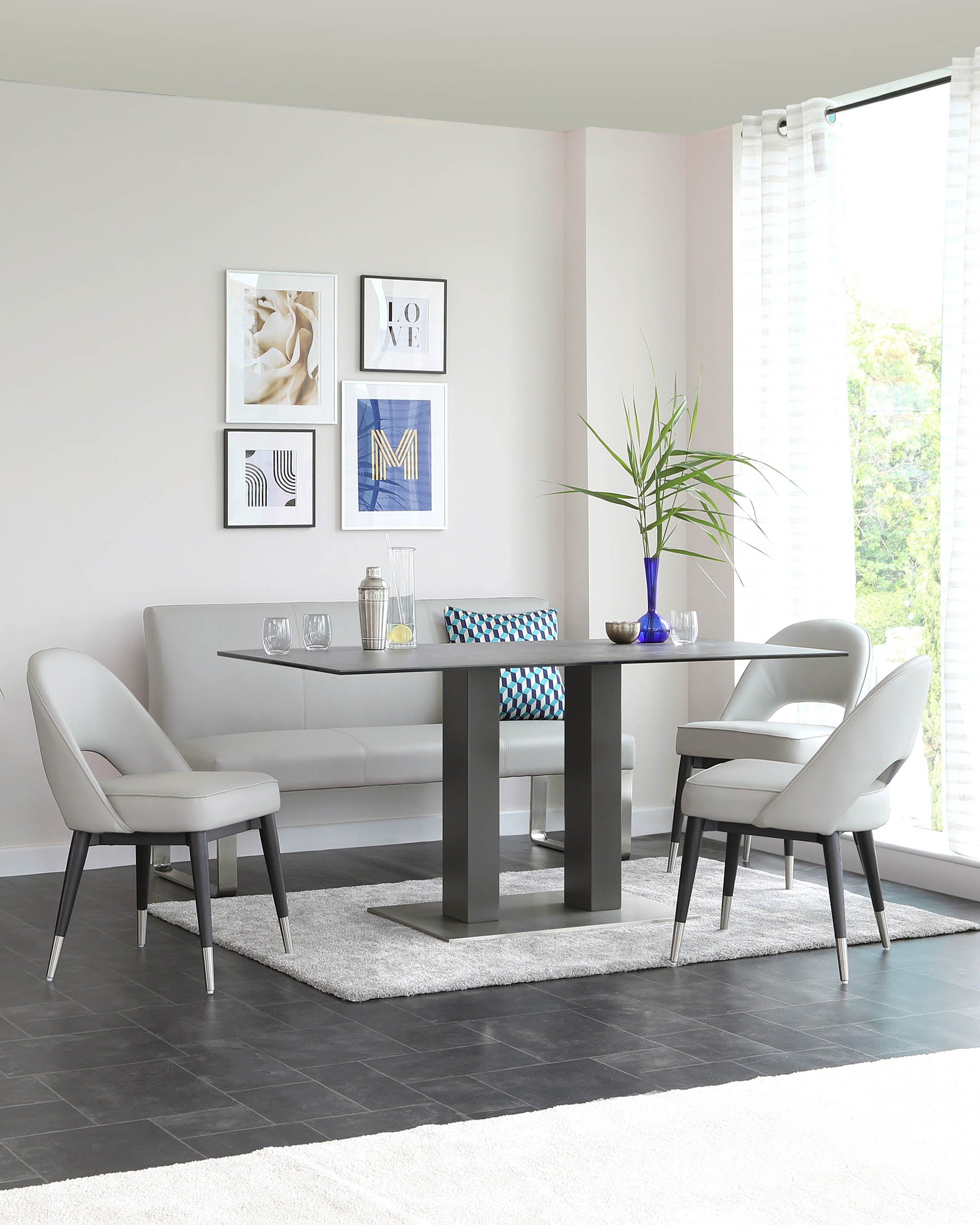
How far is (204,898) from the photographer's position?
157 inches

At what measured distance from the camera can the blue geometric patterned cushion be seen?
19.5ft

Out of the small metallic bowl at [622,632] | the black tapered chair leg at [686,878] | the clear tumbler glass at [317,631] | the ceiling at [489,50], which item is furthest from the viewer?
the ceiling at [489,50]

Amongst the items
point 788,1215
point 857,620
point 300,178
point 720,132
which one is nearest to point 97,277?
point 300,178

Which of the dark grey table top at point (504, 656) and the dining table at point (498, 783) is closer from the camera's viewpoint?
the dark grey table top at point (504, 656)

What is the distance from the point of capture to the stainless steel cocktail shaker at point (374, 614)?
454 centimetres

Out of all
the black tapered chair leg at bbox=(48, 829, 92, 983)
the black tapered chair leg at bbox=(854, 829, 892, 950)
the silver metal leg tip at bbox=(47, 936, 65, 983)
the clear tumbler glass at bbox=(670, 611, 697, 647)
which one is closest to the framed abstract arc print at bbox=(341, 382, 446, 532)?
the clear tumbler glass at bbox=(670, 611, 697, 647)

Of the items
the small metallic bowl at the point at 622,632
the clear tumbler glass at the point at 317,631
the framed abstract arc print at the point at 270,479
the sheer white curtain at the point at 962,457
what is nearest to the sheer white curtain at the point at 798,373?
the sheer white curtain at the point at 962,457

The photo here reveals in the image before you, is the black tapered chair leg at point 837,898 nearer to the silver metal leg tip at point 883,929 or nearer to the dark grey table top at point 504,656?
the silver metal leg tip at point 883,929

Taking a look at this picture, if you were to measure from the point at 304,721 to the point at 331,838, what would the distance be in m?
0.50

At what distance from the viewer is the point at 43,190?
5570 millimetres

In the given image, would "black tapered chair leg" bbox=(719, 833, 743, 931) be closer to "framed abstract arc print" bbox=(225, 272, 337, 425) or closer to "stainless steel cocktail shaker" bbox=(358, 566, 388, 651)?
"stainless steel cocktail shaker" bbox=(358, 566, 388, 651)

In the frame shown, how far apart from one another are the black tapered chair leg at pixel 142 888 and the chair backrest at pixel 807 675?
2.04 metres

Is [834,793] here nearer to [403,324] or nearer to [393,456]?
[393,456]

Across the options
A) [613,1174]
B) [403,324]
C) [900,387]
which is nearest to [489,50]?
[403,324]
